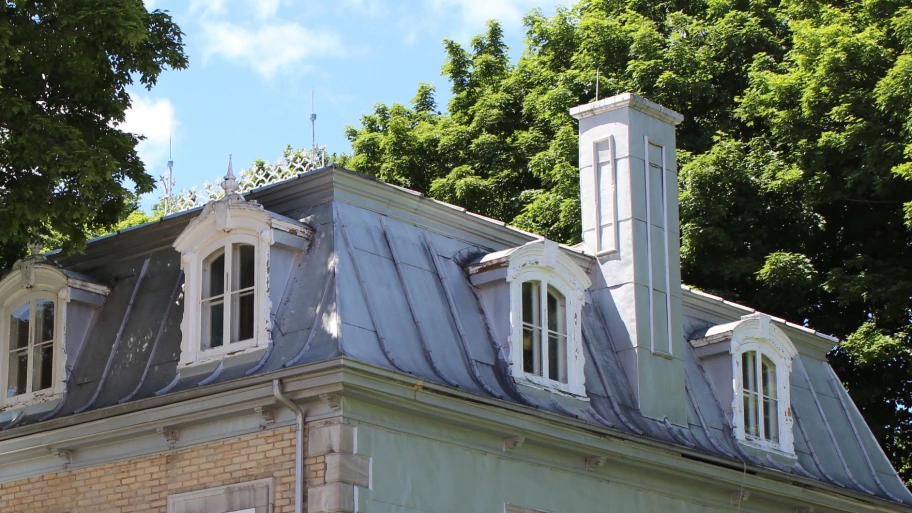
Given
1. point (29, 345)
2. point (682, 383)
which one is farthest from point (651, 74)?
point (29, 345)

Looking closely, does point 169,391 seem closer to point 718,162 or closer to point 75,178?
point 75,178

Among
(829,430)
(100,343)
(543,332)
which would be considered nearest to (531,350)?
(543,332)

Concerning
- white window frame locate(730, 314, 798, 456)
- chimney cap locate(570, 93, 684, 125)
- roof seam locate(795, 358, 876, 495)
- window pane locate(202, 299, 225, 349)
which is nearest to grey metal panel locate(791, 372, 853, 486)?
roof seam locate(795, 358, 876, 495)

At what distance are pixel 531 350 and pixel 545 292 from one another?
2.59 ft

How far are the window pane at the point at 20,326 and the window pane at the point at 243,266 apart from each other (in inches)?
125

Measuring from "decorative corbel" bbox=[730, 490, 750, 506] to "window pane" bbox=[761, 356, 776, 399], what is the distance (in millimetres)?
2003

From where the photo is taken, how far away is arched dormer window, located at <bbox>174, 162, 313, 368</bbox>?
1772cm

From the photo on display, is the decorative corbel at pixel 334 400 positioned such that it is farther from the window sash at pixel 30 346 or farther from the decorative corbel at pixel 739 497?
the decorative corbel at pixel 739 497

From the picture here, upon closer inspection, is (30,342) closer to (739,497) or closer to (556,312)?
(556,312)

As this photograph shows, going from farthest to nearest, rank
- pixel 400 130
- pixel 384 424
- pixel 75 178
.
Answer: pixel 400 130, pixel 75 178, pixel 384 424

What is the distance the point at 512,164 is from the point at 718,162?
480cm

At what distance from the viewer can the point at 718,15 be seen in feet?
110

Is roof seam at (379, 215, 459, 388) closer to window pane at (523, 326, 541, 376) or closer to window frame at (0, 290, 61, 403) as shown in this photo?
window pane at (523, 326, 541, 376)

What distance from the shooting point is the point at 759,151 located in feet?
102
